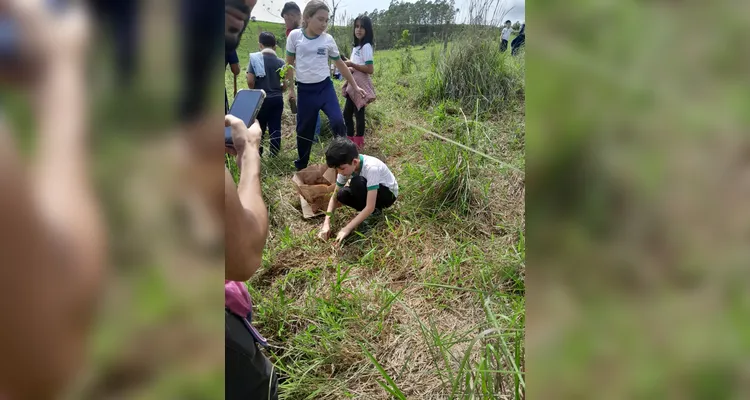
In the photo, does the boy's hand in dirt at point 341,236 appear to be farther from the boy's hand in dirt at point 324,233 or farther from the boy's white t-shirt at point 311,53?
the boy's white t-shirt at point 311,53

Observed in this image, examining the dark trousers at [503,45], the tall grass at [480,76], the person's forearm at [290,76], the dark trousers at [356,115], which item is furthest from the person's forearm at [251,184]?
the dark trousers at [503,45]

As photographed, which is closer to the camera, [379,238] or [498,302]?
[498,302]

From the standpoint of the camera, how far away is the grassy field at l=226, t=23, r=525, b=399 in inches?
52.8

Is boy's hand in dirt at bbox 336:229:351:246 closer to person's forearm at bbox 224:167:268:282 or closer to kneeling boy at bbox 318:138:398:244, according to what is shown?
kneeling boy at bbox 318:138:398:244

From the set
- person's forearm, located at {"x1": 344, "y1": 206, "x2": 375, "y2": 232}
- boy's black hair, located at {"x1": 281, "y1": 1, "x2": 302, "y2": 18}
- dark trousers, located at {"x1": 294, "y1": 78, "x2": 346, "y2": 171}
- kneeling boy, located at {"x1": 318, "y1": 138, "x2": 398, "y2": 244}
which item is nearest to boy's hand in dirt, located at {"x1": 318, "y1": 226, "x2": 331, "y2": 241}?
kneeling boy, located at {"x1": 318, "y1": 138, "x2": 398, "y2": 244}

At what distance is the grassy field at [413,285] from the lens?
134 cm

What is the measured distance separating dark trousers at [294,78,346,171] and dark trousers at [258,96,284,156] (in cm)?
28

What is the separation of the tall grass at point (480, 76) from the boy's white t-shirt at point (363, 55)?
134cm

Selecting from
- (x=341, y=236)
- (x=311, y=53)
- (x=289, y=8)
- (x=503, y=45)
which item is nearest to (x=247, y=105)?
(x=341, y=236)

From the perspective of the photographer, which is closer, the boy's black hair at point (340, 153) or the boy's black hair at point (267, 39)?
the boy's black hair at point (340, 153)
